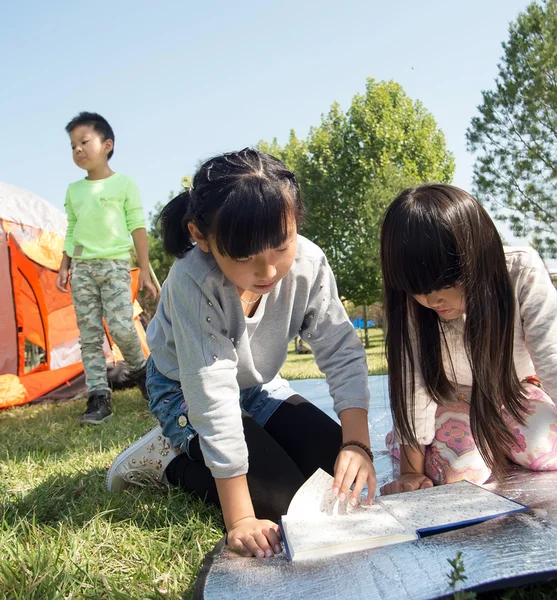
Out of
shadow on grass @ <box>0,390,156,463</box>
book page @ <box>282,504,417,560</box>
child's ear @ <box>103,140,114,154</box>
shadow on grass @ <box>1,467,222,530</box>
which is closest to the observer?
book page @ <box>282,504,417,560</box>

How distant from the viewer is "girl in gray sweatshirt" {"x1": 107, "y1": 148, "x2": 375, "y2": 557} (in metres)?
1.21

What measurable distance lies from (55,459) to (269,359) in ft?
3.01

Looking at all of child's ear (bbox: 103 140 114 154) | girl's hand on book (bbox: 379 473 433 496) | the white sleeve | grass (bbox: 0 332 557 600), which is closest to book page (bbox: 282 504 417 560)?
grass (bbox: 0 332 557 600)

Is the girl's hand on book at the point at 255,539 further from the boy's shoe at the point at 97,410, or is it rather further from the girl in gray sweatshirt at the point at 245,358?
the boy's shoe at the point at 97,410

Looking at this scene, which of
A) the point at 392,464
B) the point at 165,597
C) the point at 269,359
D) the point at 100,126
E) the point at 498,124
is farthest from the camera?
the point at 498,124

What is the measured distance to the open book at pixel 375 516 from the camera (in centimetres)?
104

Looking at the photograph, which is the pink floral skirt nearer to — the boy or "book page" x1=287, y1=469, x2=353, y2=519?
"book page" x1=287, y1=469, x2=353, y2=519

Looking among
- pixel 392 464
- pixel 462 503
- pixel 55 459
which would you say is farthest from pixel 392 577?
pixel 55 459

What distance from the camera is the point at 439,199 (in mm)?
1347

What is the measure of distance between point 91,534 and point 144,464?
33 centimetres

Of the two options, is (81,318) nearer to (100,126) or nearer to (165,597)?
(100,126)

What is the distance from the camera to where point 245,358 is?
1.52m

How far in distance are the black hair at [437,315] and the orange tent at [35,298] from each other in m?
2.82

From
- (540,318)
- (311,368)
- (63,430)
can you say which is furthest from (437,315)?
(311,368)
